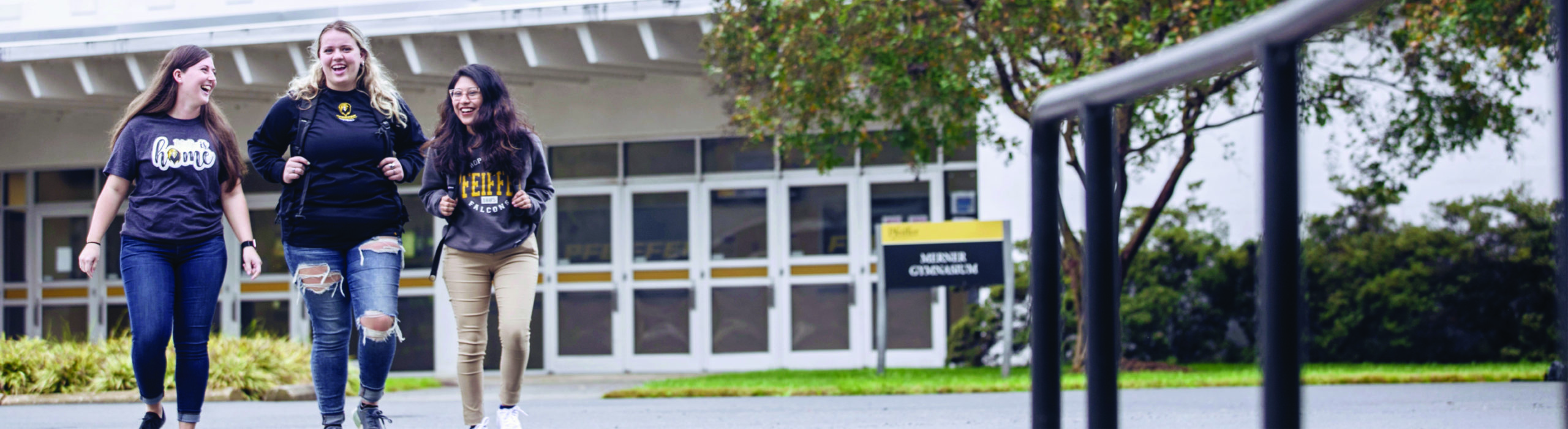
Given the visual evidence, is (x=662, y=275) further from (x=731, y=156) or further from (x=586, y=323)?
(x=731, y=156)

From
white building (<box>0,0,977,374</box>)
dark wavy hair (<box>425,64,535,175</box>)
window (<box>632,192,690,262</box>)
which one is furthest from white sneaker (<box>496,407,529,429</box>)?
window (<box>632,192,690,262</box>)

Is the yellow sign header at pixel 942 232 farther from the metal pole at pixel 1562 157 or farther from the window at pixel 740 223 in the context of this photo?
the metal pole at pixel 1562 157

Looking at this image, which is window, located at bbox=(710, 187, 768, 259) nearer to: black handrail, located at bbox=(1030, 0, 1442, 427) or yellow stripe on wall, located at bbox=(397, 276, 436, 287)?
yellow stripe on wall, located at bbox=(397, 276, 436, 287)

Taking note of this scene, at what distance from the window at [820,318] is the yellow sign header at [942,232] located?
2.97 metres

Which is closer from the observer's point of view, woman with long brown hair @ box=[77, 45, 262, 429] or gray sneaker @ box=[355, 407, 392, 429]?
woman with long brown hair @ box=[77, 45, 262, 429]

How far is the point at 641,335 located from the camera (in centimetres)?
1382

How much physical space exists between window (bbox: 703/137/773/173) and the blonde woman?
30.5 feet

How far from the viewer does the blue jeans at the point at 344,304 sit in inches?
161

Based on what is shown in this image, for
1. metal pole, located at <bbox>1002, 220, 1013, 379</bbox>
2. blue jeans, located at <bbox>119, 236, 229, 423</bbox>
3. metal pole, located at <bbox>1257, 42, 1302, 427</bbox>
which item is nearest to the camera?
metal pole, located at <bbox>1257, 42, 1302, 427</bbox>

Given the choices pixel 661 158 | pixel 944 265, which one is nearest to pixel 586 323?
pixel 661 158

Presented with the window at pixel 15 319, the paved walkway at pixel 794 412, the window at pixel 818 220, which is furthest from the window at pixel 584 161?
the window at pixel 15 319

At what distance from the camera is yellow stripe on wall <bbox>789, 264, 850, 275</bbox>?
13.4 m

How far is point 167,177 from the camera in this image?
4.06 metres

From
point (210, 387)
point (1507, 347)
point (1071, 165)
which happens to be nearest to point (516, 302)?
point (1071, 165)
